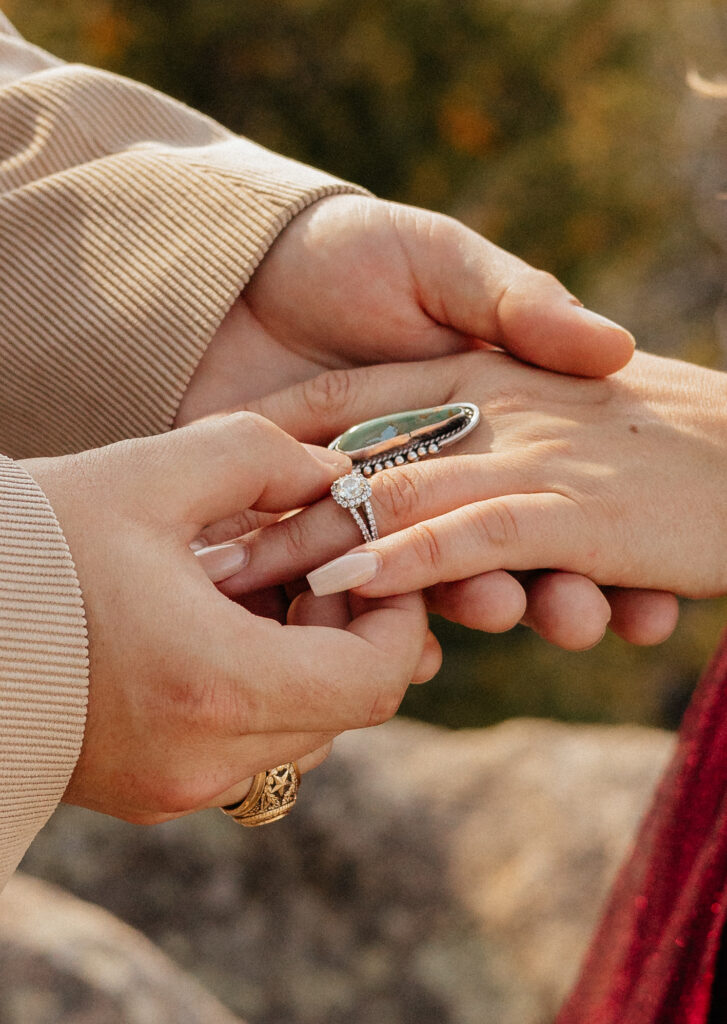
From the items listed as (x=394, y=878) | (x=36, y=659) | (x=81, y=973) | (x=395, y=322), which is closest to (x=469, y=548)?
(x=395, y=322)

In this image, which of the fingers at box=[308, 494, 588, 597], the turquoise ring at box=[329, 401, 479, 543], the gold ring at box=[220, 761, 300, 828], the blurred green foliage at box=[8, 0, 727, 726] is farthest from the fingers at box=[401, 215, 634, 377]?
the blurred green foliage at box=[8, 0, 727, 726]

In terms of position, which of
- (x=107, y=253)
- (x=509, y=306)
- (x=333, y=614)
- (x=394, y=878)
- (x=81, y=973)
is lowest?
(x=394, y=878)

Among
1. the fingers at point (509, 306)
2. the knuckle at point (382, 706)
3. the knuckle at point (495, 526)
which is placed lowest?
the knuckle at point (382, 706)

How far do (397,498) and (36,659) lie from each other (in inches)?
24.3

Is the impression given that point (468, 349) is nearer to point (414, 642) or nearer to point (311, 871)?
point (414, 642)

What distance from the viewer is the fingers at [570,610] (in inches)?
55.7

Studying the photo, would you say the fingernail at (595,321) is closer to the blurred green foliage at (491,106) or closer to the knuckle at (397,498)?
the knuckle at (397,498)

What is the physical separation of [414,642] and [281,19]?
9.81 feet

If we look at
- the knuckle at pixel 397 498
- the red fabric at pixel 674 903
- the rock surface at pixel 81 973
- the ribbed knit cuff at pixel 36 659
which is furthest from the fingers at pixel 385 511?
the rock surface at pixel 81 973

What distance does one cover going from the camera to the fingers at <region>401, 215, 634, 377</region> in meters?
1.54

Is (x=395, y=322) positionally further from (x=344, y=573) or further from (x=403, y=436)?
(x=344, y=573)

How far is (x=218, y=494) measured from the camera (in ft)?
3.92

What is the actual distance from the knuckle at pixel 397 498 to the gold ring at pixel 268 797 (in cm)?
40

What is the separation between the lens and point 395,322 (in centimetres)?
170
